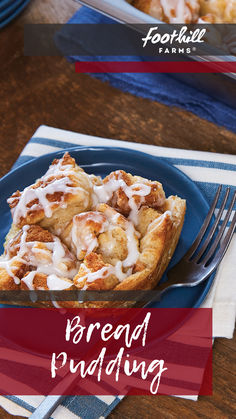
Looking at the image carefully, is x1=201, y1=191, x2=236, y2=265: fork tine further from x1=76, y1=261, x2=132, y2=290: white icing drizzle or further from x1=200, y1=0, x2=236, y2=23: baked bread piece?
x1=200, y1=0, x2=236, y2=23: baked bread piece

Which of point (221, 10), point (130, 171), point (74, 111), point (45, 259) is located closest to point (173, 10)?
point (221, 10)

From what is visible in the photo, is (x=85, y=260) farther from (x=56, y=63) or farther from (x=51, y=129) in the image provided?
(x=56, y=63)

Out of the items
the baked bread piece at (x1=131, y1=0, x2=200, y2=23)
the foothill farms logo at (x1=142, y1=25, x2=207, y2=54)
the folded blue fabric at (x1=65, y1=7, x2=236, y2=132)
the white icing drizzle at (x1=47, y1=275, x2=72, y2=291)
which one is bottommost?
the white icing drizzle at (x1=47, y1=275, x2=72, y2=291)

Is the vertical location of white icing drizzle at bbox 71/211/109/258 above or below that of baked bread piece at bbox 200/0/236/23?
below

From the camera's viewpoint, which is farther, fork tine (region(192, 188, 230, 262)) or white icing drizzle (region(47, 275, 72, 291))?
fork tine (region(192, 188, 230, 262))

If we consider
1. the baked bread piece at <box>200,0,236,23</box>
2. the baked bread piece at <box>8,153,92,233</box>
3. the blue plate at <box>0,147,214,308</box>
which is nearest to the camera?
the baked bread piece at <box>8,153,92,233</box>

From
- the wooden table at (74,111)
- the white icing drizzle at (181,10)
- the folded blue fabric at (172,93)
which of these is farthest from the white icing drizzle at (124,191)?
the white icing drizzle at (181,10)

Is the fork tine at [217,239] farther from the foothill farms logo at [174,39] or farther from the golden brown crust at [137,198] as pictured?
the foothill farms logo at [174,39]

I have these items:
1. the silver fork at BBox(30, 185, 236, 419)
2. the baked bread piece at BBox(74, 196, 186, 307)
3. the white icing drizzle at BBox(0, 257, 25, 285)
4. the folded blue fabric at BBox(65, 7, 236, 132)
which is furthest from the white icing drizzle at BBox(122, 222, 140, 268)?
the folded blue fabric at BBox(65, 7, 236, 132)

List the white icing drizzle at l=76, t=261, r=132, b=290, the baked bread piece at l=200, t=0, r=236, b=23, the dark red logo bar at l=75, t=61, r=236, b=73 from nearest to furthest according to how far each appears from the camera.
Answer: the white icing drizzle at l=76, t=261, r=132, b=290 → the dark red logo bar at l=75, t=61, r=236, b=73 → the baked bread piece at l=200, t=0, r=236, b=23
